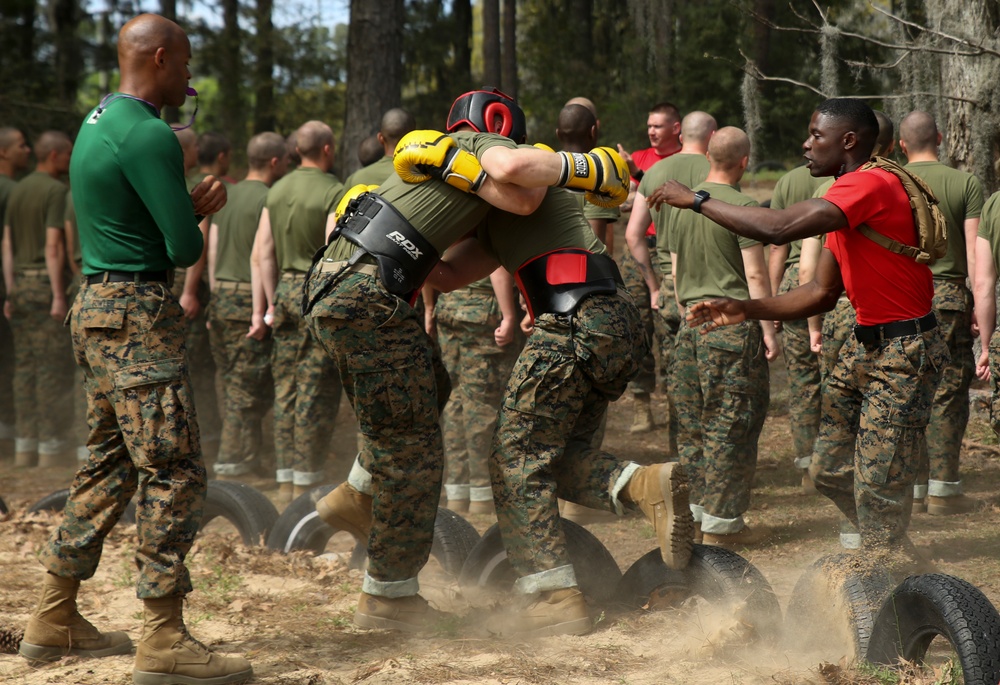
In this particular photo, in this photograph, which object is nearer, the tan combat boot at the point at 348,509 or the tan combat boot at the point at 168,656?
the tan combat boot at the point at 168,656

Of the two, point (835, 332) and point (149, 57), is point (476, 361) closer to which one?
point (835, 332)

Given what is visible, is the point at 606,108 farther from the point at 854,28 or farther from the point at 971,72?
the point at 971,72

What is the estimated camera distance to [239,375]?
8773mm

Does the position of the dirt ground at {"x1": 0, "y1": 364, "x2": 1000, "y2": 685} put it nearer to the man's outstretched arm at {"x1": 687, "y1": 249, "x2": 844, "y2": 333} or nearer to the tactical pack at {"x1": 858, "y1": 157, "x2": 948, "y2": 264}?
the man's outstretched arm at {"x1": 687, "y1": 249, "x2": 844, "y2": 333}

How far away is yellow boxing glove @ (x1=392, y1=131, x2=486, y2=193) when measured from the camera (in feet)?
14.6

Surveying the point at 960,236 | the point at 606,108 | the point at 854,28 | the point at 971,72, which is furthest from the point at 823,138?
the point at 606,108

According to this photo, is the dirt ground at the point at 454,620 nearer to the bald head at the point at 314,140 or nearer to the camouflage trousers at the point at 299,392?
the camouflage trousers at the point at 299,392

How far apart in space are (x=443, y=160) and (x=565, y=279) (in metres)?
0.81

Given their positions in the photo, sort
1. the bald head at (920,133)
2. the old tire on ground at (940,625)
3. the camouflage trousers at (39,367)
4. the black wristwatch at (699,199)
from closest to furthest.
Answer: the old tire on ground at (940,625) < the black wristwatch at (699,199) < the bald head at (920,133) < the camouflage trousers at (39,367)

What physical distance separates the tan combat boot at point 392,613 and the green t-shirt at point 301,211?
3.52 meters

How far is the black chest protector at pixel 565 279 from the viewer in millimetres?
4758

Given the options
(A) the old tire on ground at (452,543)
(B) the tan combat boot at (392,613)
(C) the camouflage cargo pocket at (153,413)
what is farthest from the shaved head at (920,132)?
(C) the camouflage cargo pocket at (153,413)

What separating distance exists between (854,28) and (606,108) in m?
8.21

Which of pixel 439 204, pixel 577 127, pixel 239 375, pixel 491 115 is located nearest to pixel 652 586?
pixel 439 204
